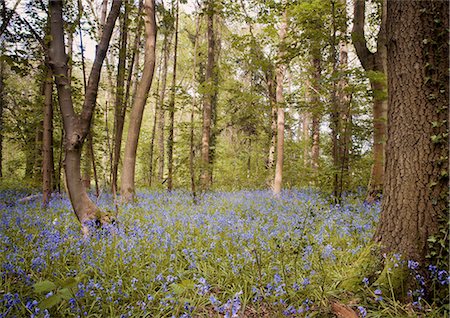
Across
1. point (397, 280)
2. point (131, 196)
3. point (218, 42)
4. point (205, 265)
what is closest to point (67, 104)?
point (205, 265)

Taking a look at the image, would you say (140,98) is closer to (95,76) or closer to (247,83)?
(95,76)

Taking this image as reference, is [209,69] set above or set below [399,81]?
above

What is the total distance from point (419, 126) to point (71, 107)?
199 inches

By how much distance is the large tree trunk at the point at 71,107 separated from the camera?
506cm

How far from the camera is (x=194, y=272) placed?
3816mm

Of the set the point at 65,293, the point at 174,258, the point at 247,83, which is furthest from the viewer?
the point at 247,83

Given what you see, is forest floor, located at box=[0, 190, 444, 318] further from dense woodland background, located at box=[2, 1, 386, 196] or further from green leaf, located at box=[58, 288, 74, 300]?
dense woodland background, located at box=[2, 1, 386, 196]

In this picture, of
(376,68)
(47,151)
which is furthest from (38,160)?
(376,68)

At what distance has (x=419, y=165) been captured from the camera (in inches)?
127

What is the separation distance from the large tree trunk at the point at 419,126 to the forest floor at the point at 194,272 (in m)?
0.52

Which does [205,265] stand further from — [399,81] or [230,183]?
[230,183]

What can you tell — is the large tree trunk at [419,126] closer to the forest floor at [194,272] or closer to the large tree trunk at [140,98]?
the forest floor at [194,272]

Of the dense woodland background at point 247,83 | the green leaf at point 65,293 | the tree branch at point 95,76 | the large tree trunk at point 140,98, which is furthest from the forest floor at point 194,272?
the large tree trunk at point 140,98

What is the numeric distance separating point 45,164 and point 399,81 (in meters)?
7.37
